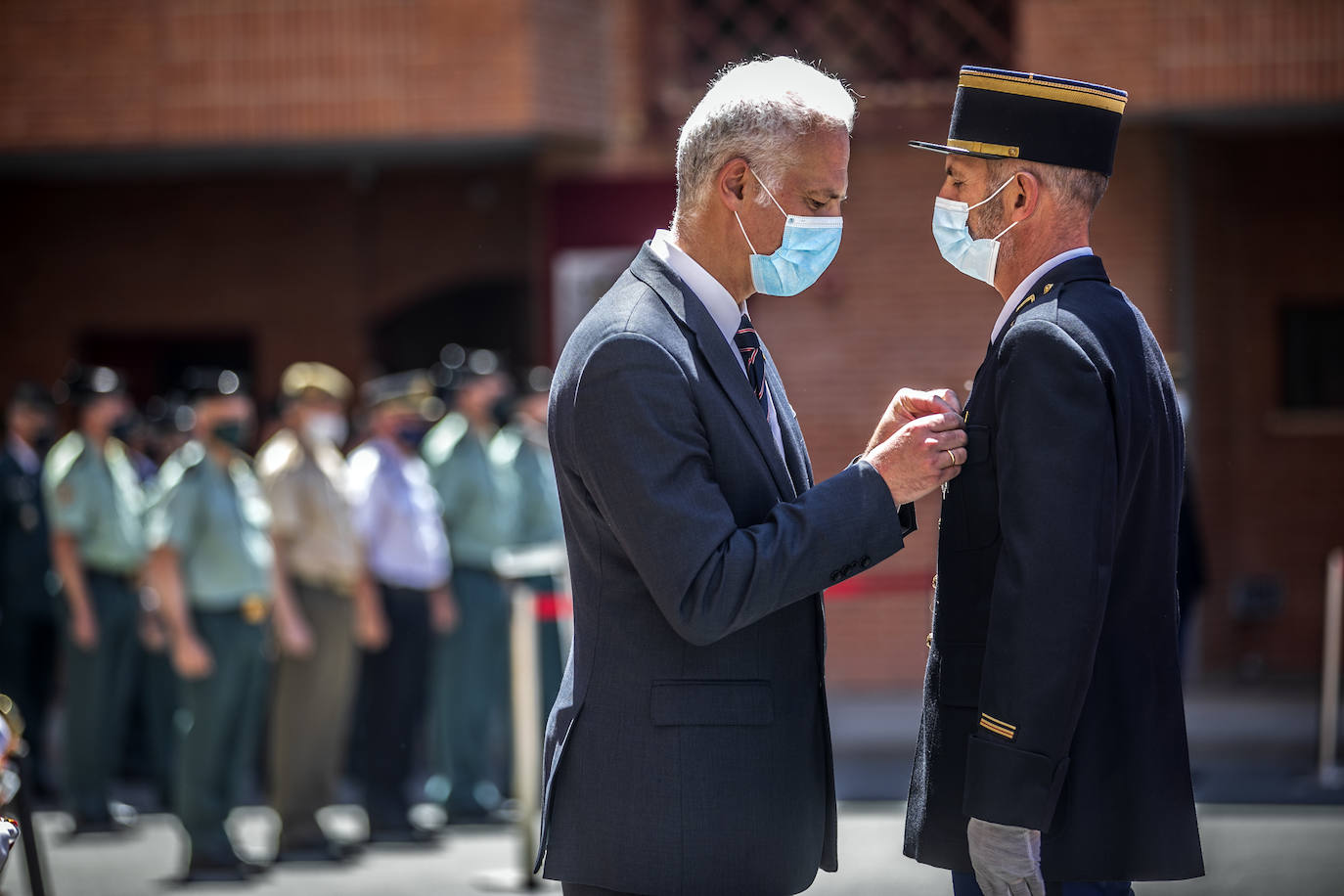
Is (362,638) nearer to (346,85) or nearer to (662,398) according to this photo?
(346,85)

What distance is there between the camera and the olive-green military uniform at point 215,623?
300 inches

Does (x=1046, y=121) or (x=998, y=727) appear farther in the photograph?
(x=1046, y=121)

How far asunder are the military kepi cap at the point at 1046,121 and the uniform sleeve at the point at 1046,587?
0.42m

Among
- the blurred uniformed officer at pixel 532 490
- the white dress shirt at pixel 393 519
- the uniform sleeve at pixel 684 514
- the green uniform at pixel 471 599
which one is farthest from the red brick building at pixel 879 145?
the uniform sleeve at pixel 684 514

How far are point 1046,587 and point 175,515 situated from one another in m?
5.60

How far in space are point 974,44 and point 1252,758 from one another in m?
5.26

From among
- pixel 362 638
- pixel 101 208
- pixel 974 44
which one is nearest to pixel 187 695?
pixel 362 638

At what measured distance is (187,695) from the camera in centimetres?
774

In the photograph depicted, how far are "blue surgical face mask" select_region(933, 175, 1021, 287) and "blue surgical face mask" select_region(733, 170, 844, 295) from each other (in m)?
0.26

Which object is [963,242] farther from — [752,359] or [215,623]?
[215,623]

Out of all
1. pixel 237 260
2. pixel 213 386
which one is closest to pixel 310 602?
pixel 213 386

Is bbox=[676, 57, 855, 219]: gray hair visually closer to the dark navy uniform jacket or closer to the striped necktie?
the striped necktie

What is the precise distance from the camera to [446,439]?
32.0ft

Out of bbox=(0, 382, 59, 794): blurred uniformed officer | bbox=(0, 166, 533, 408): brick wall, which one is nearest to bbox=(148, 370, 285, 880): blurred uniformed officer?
bbox=(0, 382, 59, 794): blurred uniformed officer
